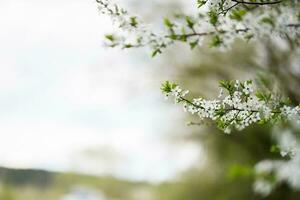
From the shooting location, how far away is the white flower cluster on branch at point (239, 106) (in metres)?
2.71

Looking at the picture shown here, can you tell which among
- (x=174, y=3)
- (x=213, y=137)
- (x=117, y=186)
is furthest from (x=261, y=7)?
(x=117, y=186)

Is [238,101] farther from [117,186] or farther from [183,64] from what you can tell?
[117,186]

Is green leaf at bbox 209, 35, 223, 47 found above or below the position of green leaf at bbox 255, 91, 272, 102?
above

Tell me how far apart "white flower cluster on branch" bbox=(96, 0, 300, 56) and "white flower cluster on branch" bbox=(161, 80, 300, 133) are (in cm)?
28

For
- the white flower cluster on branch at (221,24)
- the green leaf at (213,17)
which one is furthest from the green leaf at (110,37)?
the green leaf at (213,17)

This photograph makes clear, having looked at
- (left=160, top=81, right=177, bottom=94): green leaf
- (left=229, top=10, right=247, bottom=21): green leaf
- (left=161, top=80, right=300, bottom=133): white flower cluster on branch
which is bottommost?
(left=161, top=80, right=300, bottom=133): white flower cluster on branch

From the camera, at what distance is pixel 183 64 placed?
16.8 metres

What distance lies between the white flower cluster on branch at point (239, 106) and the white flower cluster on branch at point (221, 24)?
28cm

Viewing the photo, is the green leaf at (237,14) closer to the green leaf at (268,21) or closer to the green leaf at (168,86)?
the green leaf at (268,21)

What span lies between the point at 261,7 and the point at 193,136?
15.6m

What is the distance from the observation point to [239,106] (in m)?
2.73

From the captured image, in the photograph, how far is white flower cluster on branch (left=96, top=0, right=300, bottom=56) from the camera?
278 cm

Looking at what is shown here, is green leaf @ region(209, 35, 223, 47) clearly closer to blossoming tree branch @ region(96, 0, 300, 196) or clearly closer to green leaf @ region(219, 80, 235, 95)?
blossoming tree branch @ region(96, 0, 300, 196)

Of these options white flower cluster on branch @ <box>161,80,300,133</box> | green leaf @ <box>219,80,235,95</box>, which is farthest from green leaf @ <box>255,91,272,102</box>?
green leaf @ <box>219,80,235,95</box>
